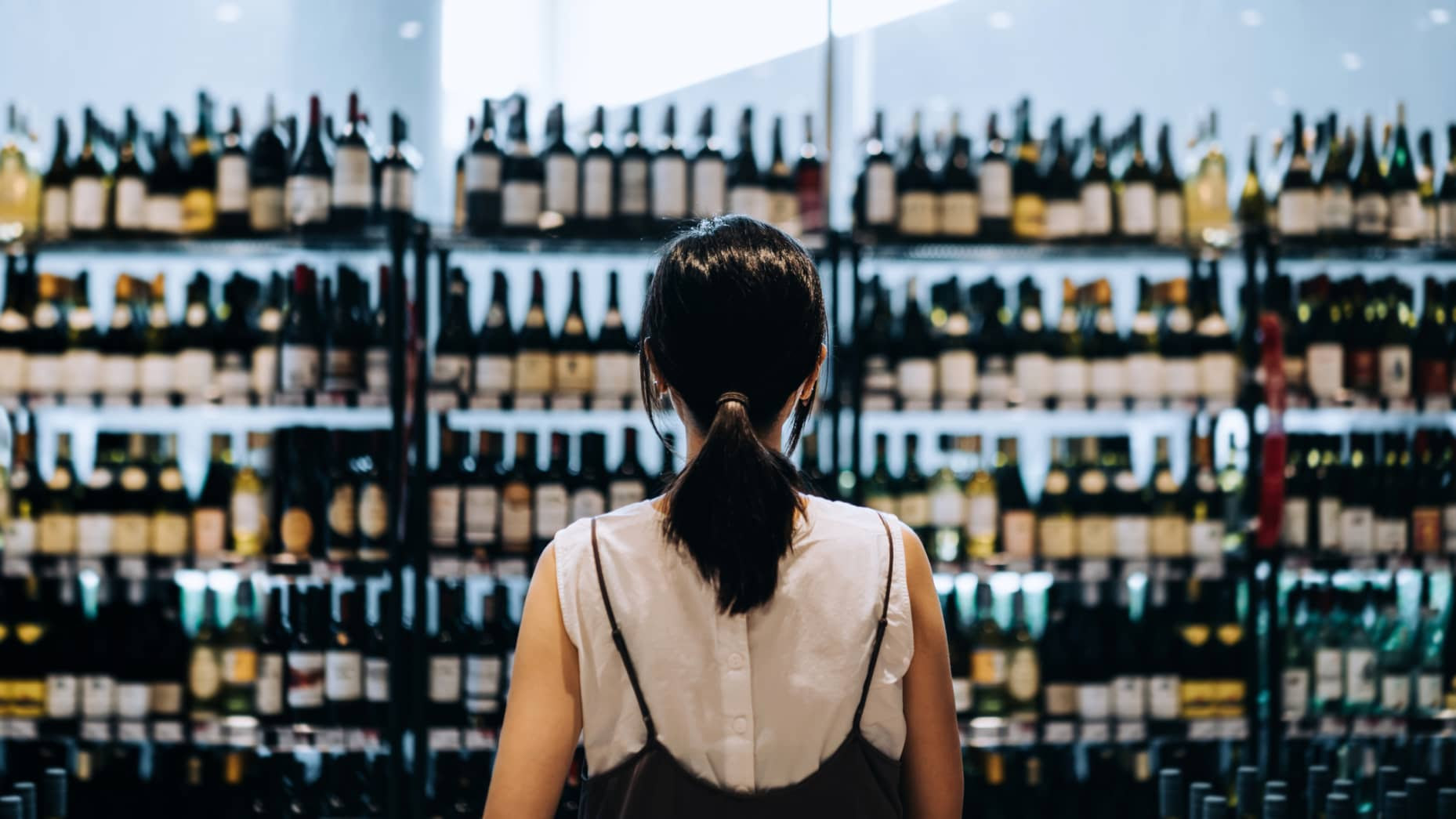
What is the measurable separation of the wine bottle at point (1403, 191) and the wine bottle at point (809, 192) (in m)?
1.53

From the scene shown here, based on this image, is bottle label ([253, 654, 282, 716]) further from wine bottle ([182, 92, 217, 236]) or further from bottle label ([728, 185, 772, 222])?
bottle label ([728, 185, 772, 222])

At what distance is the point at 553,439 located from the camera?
3.09 meters

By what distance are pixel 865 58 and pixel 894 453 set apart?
126 centimetres

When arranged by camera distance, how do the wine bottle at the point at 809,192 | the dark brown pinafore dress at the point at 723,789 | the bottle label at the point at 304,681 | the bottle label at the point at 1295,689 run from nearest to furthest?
1. the dark brown pinafore dress at the point at 723,789
2. the bottle label at the point at 304,681
3. the bottle label at the point at 1295,689
4. the wine bottle at the point at 809,192

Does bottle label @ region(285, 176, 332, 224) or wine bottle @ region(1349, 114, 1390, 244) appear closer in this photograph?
bottle label @ region(285, 176, 332, 224)

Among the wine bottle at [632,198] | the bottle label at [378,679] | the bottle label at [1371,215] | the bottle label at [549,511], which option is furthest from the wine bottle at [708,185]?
the bottle label at [1371,215]

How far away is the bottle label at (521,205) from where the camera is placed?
2.98m

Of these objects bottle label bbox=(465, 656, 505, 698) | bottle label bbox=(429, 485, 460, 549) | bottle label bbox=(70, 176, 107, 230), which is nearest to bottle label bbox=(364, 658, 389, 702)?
bottle label bbox=(465, 656, 505, 698)

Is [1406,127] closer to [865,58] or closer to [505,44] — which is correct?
[865,58]

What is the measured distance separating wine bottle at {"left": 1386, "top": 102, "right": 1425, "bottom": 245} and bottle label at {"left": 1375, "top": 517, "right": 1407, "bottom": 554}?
2.48 feet

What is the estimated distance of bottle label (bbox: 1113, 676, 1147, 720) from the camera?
2.94 meters

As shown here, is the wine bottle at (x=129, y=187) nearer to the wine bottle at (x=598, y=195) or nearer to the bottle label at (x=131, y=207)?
the bottle label at (x=131, y=207)

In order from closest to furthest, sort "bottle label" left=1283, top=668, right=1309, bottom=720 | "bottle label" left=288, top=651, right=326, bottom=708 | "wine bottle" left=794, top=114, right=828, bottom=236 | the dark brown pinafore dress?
the dark brown pinafore dress < "bottle label" left=288, top=651, right=326, bottom=708 < "bottle label" left=1283, top=668, right=1309, bottom=720 < "wine bottle" left=794, top=114, right=828, bottom=236

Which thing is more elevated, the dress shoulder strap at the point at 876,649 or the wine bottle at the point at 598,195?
the wine bottle at the point at 598,195
